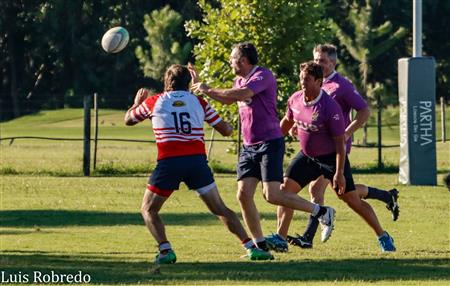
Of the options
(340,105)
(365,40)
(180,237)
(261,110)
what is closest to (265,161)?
(261,110)

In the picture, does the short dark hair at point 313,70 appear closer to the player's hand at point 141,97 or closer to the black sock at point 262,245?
the player's hand at point 141,97

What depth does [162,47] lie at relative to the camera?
191ft

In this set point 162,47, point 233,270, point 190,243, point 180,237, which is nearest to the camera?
point 233,270

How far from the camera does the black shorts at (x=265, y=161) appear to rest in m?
13.1

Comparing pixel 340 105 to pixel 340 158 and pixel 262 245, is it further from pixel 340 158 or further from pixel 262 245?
pixel 262 245

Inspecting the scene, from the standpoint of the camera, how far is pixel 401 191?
78.0 ft

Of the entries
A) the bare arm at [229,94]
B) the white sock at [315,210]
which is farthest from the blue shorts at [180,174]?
the white sock at [315,210]

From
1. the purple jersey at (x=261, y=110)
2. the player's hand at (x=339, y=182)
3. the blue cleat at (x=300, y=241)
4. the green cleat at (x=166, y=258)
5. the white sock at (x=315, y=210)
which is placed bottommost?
the blue cleat at (x=300, y=241)

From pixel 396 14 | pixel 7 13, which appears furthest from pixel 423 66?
pixel 7 13

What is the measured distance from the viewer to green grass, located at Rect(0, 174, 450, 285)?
1161cm

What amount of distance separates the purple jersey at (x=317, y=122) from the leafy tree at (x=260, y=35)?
1610 cm

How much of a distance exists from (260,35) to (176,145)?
17894 millimetres

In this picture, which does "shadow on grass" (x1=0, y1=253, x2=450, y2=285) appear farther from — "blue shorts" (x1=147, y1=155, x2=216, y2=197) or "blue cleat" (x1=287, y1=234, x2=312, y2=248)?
"blue cleat" (x1=287, y1=234, x2=312, y2=248)

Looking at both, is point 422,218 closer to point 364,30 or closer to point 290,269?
point 290,269
